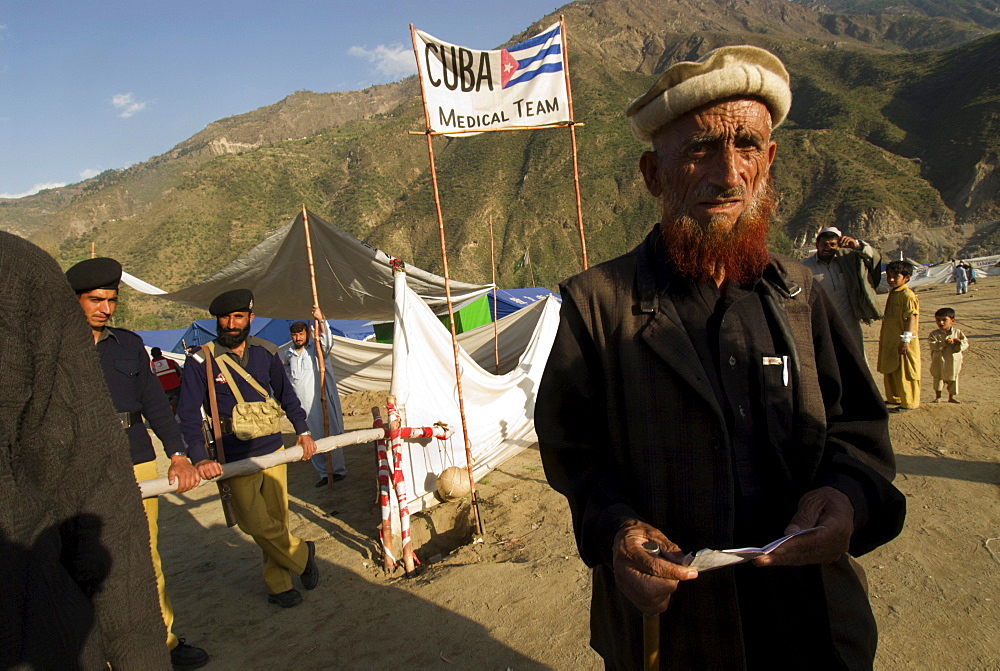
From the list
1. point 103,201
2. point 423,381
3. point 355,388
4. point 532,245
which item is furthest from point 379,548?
point 103,201

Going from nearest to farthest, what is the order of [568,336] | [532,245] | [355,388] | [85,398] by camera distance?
[85,398], [568,336], [355,388], [532,245]

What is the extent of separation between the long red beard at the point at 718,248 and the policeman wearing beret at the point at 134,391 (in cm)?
272

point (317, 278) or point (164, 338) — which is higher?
point (317, 278)

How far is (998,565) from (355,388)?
30.3ft

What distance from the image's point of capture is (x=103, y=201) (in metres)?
81.8

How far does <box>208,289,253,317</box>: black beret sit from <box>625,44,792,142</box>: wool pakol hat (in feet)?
9.86

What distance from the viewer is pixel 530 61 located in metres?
4.38

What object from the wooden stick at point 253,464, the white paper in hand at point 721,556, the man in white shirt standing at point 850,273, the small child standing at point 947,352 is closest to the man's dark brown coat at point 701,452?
the white paper in hand at point 721,556

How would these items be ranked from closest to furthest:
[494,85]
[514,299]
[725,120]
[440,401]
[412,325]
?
[725,120], [494,85], [412,325], [440,401], [514,299]

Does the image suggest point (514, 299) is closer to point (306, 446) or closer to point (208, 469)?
point (306, 446)

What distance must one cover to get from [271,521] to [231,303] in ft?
4.79

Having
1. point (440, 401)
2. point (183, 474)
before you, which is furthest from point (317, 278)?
point (183, 474)

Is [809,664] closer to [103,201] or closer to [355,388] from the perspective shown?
[355,388]

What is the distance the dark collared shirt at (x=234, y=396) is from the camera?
10.7ft
